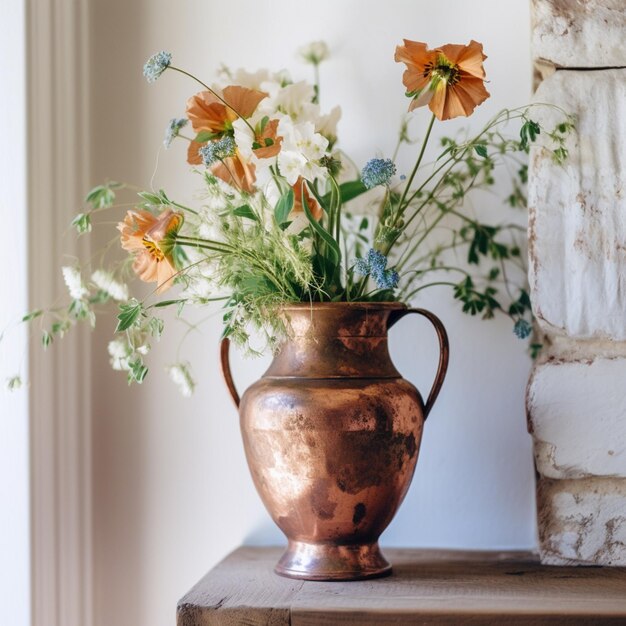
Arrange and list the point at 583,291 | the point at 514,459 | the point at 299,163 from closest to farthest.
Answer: the point at 299,163
the point at 583,291
the point at 514,459

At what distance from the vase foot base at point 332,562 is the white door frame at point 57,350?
1.28ft

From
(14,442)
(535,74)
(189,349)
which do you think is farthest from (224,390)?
(535,74)

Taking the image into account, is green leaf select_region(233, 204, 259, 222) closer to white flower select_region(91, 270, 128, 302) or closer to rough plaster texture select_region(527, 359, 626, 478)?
white flower select_region(91, 270, 128, 302)

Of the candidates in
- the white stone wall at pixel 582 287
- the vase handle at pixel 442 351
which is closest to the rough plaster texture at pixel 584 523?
the white stone wall at pixel 582 287

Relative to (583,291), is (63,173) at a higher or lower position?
higher

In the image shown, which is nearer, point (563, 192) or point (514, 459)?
point (563, 192)

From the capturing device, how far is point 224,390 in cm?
133

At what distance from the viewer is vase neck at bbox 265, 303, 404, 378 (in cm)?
104

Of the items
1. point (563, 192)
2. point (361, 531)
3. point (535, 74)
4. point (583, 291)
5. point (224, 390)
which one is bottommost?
point (361, 531)

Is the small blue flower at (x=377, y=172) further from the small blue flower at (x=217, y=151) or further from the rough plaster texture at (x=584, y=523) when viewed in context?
the rough plaster texture at (x=584, y=523)

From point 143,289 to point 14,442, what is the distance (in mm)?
313

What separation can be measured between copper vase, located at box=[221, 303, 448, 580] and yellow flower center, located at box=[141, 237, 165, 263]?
171mm

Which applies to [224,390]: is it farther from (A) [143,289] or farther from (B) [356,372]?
(B) [356,372]

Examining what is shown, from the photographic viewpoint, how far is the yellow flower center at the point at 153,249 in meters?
0.99
